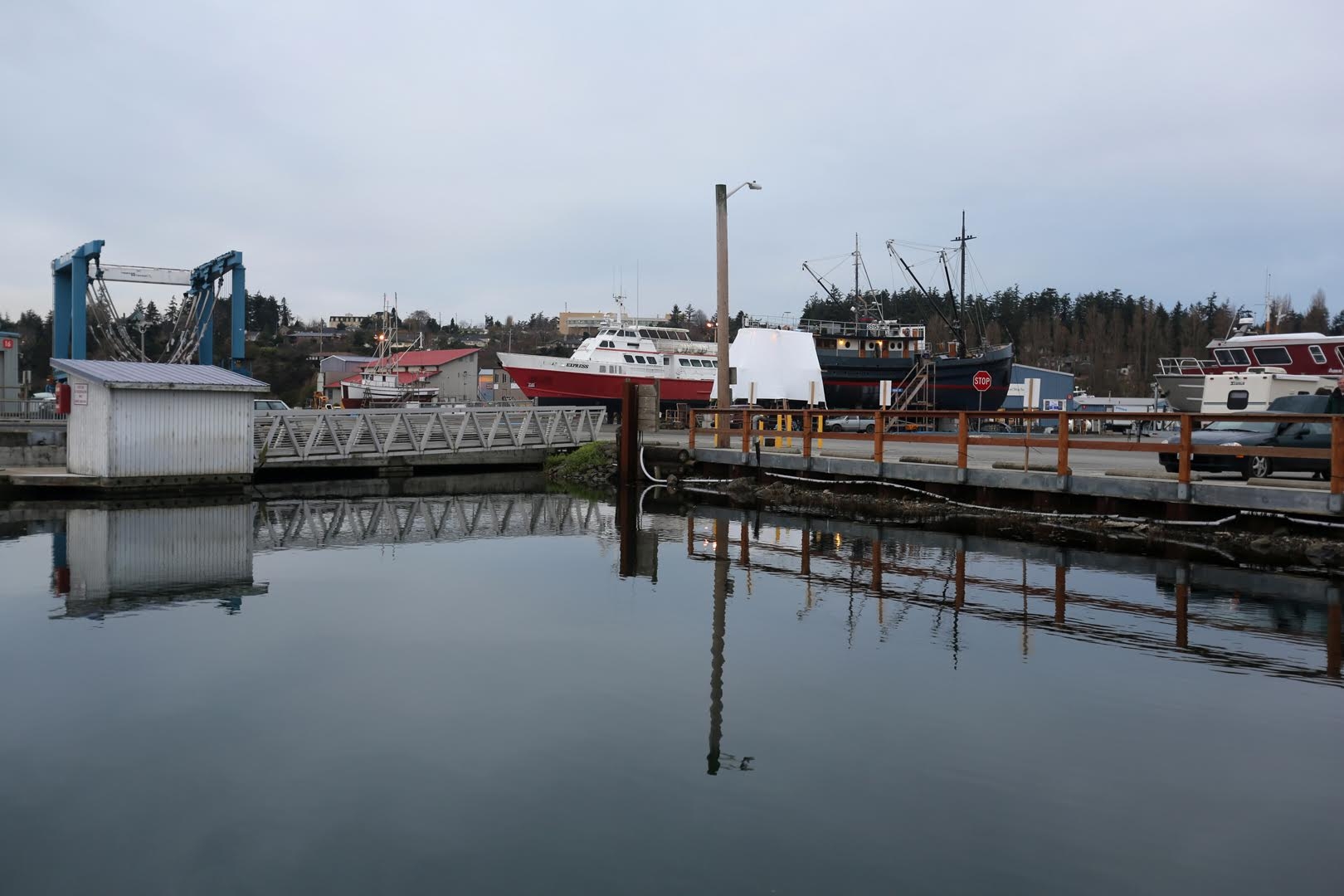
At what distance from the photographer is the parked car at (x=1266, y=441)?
1555 cm

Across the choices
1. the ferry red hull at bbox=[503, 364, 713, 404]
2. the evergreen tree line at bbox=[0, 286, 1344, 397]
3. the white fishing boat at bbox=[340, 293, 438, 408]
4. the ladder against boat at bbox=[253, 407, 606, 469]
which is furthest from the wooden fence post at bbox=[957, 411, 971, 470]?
the evergreen tree line at bbox=[0, 286, 1344, 397]

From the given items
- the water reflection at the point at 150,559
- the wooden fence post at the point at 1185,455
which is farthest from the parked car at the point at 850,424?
the water reflection at the point at 150,559

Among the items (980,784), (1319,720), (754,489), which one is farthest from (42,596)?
(754,489)

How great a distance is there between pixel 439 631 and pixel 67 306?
31905mm

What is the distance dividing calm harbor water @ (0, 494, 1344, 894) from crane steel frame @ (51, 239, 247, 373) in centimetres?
2288

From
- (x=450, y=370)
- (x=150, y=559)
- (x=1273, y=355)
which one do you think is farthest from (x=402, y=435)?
(x=450, y=370)

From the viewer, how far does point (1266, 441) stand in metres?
16.4

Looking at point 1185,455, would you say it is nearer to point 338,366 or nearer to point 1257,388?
point 1257,388

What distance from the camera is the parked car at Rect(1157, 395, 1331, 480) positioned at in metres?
A: 15.6

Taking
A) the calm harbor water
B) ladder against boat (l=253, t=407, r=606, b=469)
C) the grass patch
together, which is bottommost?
the calm harbor water

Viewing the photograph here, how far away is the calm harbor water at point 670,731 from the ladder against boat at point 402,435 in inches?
484

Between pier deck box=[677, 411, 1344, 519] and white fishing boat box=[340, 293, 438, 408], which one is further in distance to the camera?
white fishing boat box=[340, 293, 438, 408]

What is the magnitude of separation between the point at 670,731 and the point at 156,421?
705 inches

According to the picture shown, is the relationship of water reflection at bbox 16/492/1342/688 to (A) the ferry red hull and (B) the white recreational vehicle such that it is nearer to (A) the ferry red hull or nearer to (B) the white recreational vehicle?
(B) the white recreational vehicle
